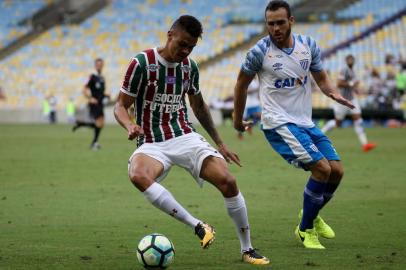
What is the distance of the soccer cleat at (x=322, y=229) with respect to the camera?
9.11m

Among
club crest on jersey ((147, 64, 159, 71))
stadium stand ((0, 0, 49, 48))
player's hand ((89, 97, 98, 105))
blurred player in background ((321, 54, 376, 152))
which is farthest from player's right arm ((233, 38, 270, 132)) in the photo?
stadium stand ((0, 0, 49, 48))

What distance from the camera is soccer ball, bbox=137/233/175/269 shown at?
7203mm

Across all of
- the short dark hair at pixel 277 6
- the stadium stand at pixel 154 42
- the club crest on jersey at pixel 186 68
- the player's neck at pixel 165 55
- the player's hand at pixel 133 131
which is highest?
the short dark hair at pixel 277 6

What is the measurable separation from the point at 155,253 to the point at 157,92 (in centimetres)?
155

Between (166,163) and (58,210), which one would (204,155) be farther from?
(58,210)

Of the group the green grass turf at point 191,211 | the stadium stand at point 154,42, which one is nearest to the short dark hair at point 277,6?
the green grass turf at point 191,211

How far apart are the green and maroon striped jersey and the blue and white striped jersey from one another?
927 millimetres

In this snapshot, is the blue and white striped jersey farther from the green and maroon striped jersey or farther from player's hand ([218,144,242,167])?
the green and maroon striped jersey

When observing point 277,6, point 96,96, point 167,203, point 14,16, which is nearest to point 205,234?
point 167,203

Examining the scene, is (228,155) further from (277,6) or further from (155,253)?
(277,6)

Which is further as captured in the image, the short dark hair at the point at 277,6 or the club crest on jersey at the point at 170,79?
the short dark hair at the point at 277,6

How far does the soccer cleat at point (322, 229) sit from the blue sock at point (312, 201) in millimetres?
249

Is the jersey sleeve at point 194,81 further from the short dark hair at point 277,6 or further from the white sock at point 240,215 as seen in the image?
the white sock at point 240,215

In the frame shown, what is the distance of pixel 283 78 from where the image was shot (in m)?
8.81
